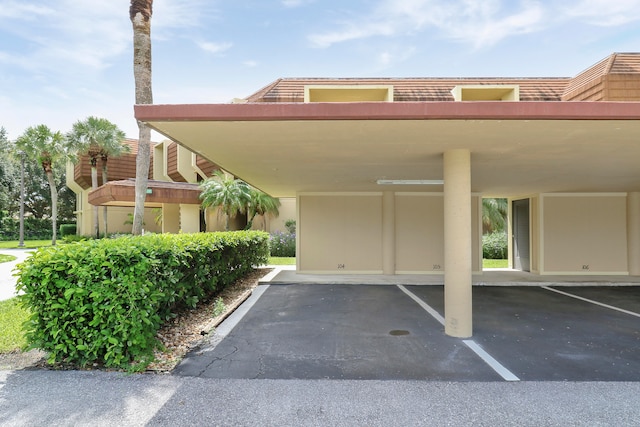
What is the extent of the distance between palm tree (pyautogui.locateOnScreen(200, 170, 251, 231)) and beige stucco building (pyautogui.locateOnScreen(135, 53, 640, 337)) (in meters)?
8.10

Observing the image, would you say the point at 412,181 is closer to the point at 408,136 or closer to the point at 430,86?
the point at 408,136

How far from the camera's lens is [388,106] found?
406cm

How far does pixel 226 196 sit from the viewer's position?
72.0 feet

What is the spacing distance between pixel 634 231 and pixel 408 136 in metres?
11.2

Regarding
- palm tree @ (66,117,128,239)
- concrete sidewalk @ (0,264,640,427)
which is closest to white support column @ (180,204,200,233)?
palm tree @ (66,117,128,239)

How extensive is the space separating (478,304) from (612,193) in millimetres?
7741

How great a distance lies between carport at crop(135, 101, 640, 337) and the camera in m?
4.01

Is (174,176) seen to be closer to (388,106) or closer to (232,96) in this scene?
(232,96)

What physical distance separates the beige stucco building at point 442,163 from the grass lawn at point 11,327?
3.55m

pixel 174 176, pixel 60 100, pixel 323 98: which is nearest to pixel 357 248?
pixel 323 98

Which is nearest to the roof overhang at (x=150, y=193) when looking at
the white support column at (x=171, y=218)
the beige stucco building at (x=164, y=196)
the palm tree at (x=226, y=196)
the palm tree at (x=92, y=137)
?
the beige stucco building at (x=164, y=196)

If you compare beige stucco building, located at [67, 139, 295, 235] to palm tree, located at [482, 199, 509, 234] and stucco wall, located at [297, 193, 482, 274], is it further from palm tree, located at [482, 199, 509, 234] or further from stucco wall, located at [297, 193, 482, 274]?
palm tree, located at [482, 199, 509, 234]

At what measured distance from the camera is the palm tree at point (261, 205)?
22359 millimetres

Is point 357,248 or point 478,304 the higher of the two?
point 357,248
